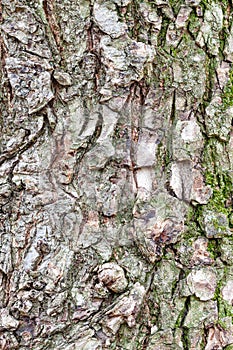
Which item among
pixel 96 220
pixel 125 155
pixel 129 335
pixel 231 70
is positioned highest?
pixel 231 70

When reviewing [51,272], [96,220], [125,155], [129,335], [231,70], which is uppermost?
[231,70]

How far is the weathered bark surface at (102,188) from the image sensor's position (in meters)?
1.07

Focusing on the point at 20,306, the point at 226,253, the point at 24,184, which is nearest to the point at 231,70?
the point at 226,253

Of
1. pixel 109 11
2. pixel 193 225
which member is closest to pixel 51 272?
pixel 193 225

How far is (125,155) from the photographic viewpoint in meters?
1.09

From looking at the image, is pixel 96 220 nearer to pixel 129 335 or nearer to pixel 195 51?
pixel 129 335

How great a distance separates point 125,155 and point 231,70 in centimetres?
32

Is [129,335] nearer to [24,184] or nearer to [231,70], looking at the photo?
[24,184]

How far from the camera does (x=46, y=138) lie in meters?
1.09

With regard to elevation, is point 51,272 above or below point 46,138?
below

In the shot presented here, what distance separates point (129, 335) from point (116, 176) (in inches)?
13.3

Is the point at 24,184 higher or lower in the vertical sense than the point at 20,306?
higher

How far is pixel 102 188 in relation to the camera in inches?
42.7

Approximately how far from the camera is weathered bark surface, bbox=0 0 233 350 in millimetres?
1068
